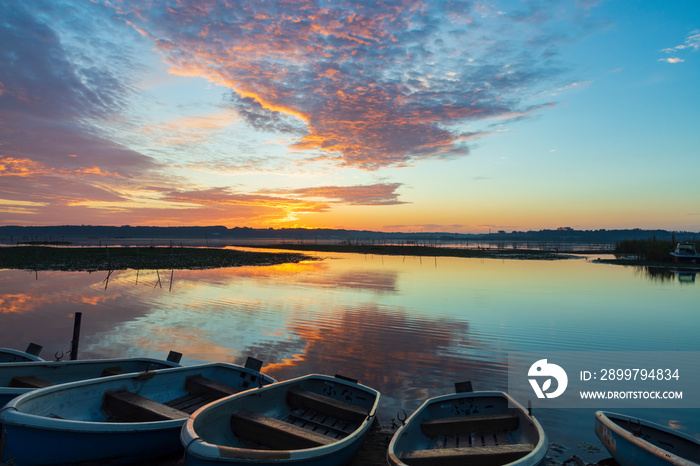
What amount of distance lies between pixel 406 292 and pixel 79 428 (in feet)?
66.2

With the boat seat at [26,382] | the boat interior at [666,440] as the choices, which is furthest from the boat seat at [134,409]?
the boat interior at [666,440]

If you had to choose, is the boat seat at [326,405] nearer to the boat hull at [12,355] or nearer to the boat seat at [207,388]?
the boat seat at [207,388]

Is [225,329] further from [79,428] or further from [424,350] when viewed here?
[79,428]

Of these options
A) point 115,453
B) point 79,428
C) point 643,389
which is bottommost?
point 643,389

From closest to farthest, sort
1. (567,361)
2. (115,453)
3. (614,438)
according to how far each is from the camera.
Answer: (115,453), (614,438), (567,361)

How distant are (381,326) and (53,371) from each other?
1035 centimetres

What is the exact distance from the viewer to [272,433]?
5.84m

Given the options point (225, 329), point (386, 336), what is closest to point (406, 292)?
point (386, 336)

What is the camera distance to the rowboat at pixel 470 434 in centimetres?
522

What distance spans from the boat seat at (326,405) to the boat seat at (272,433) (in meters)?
0.93

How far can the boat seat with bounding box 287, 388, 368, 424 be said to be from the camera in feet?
22.2

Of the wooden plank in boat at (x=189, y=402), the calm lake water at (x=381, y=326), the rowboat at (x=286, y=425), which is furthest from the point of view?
the calm lake water at (x=381, y=326)

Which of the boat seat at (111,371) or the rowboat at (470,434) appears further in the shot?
the boat seat at (111,371)

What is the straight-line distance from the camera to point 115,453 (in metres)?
5.58
